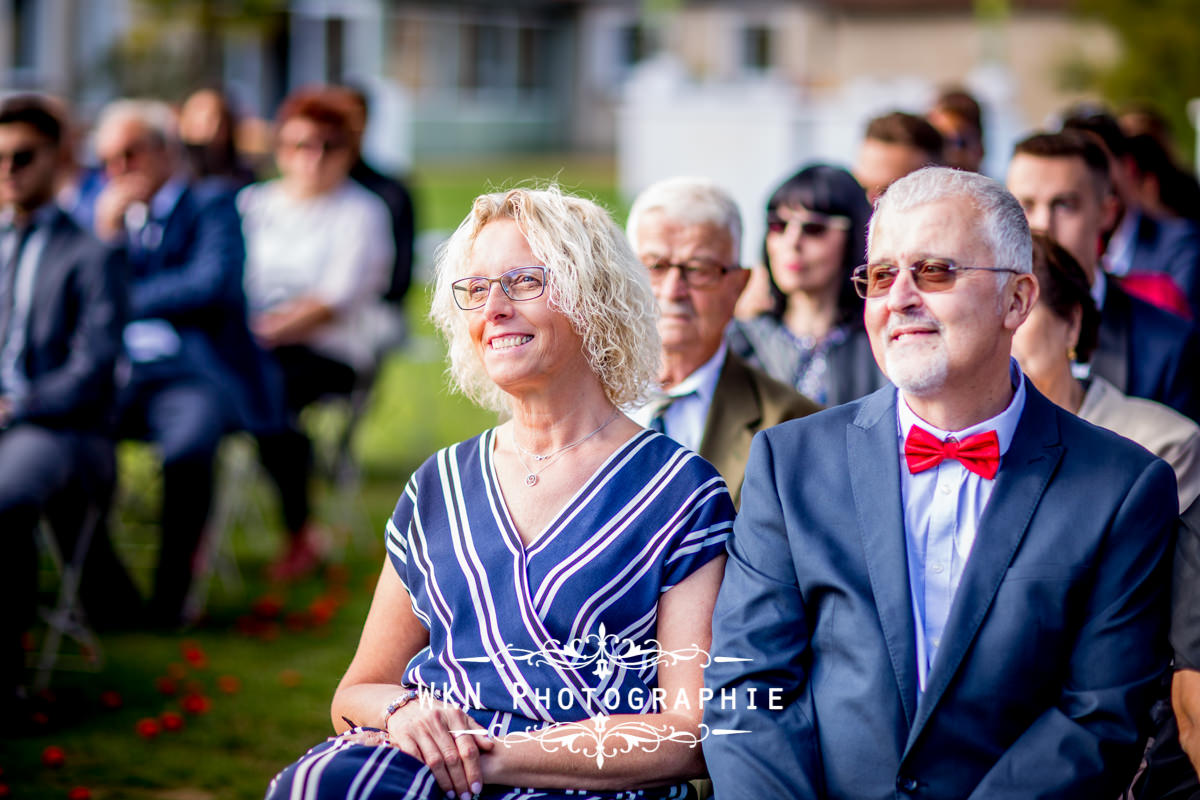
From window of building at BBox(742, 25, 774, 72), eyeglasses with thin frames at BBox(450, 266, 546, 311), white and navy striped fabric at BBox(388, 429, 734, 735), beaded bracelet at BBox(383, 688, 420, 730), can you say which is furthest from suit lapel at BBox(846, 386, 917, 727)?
window of building at BBox(742, 25, 774, 72)

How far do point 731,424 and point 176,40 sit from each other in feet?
87.8

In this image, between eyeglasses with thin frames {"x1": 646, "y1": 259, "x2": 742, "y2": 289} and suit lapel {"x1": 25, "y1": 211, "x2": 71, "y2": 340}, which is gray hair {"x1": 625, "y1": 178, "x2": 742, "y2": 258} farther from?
suit lapel {"x1": 25, "y1": 211, "x2": 71, "y2": 340}

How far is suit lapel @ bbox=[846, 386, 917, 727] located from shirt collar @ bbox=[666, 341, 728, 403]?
3.41 ft

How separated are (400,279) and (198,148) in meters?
1.49

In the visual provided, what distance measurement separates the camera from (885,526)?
104 inches

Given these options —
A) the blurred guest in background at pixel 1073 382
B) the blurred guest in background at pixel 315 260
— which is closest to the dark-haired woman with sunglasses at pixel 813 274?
the blurred guest in background at pixel 1073 382

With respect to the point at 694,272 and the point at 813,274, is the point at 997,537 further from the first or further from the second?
the point at 813,274

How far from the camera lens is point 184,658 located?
19.4ft

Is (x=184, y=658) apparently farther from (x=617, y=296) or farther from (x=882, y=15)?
(x=882, y=15)

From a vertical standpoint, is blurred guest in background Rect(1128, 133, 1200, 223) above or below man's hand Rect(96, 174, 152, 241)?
above

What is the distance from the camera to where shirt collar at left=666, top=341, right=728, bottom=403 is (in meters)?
3.85

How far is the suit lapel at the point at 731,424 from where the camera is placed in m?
3.63

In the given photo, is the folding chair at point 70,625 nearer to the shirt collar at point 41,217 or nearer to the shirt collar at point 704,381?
the shirt collar at point 41,217

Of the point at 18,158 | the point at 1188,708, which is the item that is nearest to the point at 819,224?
the point at 1188,708
